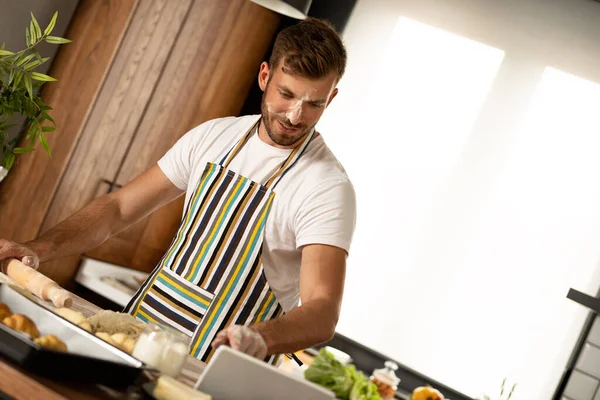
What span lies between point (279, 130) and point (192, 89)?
1682mm

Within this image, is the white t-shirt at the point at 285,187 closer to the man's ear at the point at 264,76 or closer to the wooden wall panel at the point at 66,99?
the man's ear at the point at 264,76

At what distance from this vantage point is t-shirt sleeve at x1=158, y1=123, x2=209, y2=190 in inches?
94.3

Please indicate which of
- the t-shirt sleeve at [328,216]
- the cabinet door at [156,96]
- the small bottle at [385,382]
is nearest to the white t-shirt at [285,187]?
the t-shirt sleeve at [328,216]

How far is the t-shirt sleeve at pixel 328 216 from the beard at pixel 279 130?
0.16 meters

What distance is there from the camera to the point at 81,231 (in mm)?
2219

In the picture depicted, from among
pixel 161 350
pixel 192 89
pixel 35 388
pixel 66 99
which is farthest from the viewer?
pixel 192 89

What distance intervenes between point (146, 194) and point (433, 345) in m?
2.19

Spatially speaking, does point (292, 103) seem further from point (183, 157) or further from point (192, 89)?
point (192, 89)

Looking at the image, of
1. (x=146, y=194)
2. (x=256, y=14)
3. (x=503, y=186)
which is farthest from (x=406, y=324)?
(x=146, y=194)

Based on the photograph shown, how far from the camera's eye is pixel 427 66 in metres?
4.28

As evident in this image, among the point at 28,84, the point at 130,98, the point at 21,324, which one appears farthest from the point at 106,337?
the point at 130,98

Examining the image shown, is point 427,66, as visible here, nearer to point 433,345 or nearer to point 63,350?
point 433,345

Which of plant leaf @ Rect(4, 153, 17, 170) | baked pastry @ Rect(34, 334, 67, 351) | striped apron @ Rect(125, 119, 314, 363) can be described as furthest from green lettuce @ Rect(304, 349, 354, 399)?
plant leaf @ Rect(4, 153, 17, 170)

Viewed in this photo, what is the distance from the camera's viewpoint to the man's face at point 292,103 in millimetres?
2102
